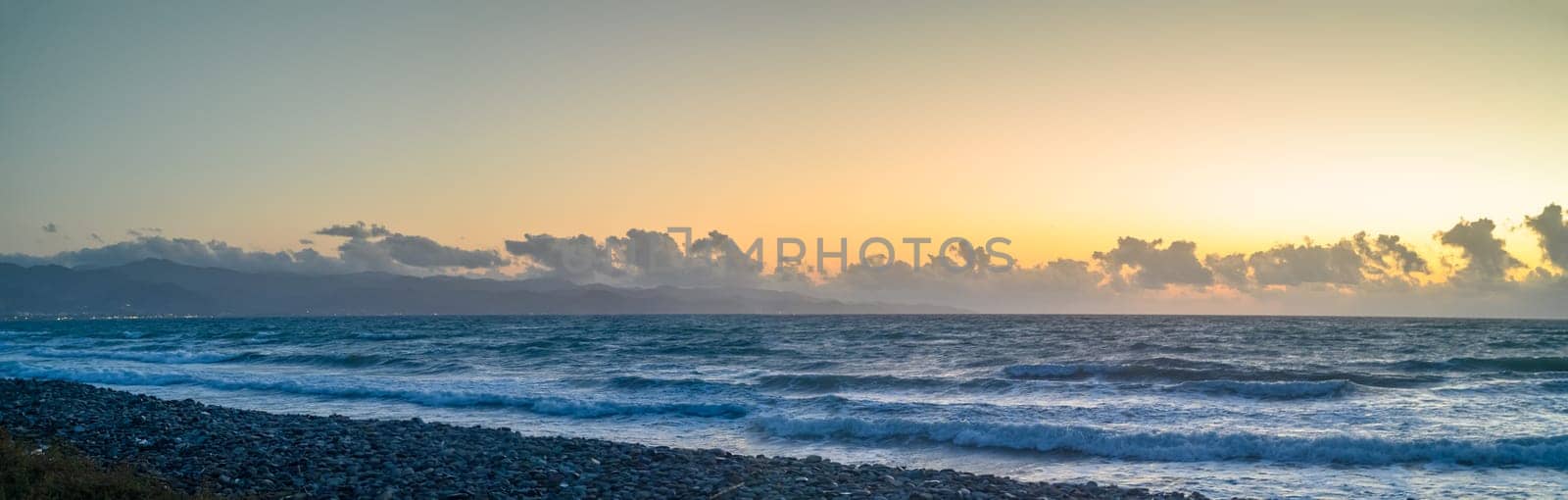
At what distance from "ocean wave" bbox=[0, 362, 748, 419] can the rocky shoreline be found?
7632mm

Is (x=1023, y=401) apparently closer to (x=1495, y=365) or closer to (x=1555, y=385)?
(x=1555, y=385)

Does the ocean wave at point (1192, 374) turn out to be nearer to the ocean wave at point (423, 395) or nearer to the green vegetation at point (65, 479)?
the ocean wave at point (423, 395)

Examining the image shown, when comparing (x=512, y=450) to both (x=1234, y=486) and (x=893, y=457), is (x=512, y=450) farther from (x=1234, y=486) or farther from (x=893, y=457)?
(x=1234, y=486)

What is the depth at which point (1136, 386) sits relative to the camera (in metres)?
32.0

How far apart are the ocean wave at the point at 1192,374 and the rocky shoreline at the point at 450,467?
22.7 m

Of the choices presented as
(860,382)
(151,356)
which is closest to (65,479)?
(860,382)

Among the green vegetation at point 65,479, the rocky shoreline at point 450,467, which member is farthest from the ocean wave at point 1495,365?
the green vegetation at point 65,479

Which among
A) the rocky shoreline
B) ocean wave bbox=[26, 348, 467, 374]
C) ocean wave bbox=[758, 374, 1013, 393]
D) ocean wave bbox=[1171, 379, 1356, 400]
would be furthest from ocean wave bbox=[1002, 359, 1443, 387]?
ocean wave bbox=[26, 348, 467, 374]

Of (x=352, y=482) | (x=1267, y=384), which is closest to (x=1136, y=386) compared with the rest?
(x=1267, y=384)

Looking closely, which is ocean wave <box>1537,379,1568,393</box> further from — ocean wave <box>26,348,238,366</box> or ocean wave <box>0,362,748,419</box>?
ocean wave <box>26,348,238,366</box>

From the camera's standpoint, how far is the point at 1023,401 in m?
28.1

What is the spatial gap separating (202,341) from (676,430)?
6677 cm

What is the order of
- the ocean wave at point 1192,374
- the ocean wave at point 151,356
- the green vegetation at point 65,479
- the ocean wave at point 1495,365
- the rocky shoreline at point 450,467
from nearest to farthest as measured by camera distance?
the green vegetation at point 65,479 → the rocky shoreline at point 450,467 → the ocean wave at point 1192,374 → the ocean wave at point 1495,365 → the ocean wave at point 151,356

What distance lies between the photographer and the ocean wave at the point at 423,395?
26938 mm
